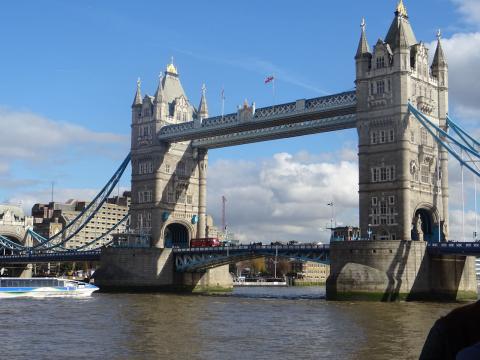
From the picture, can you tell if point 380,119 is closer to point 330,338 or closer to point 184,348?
point 330,338

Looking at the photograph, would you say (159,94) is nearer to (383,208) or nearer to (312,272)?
(383,208)

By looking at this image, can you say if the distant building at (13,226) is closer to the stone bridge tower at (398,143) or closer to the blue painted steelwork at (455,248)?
the stone bridge tower at (398,143)

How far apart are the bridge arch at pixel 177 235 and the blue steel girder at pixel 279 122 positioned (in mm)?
11901

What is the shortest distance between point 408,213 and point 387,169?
500 centimetres

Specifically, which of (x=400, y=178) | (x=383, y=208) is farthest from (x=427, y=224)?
(x=400, y=178)

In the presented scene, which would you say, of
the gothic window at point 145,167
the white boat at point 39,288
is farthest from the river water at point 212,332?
the gothic window at point 145,167

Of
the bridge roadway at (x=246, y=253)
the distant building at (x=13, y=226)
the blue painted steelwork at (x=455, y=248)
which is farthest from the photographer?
the distant building at (x=13, y=226)

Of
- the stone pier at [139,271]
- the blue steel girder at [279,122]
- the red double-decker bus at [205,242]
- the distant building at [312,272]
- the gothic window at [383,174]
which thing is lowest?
the distant building at [312,272]

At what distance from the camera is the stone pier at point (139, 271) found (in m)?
86.2

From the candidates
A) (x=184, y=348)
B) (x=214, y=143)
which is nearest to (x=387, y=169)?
(x=214, y=143)

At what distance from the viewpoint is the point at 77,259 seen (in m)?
99.6

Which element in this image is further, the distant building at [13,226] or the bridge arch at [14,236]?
the distant building at [13,226]

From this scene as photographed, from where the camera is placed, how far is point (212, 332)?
117 ft

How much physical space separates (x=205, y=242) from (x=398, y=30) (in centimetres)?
3463
